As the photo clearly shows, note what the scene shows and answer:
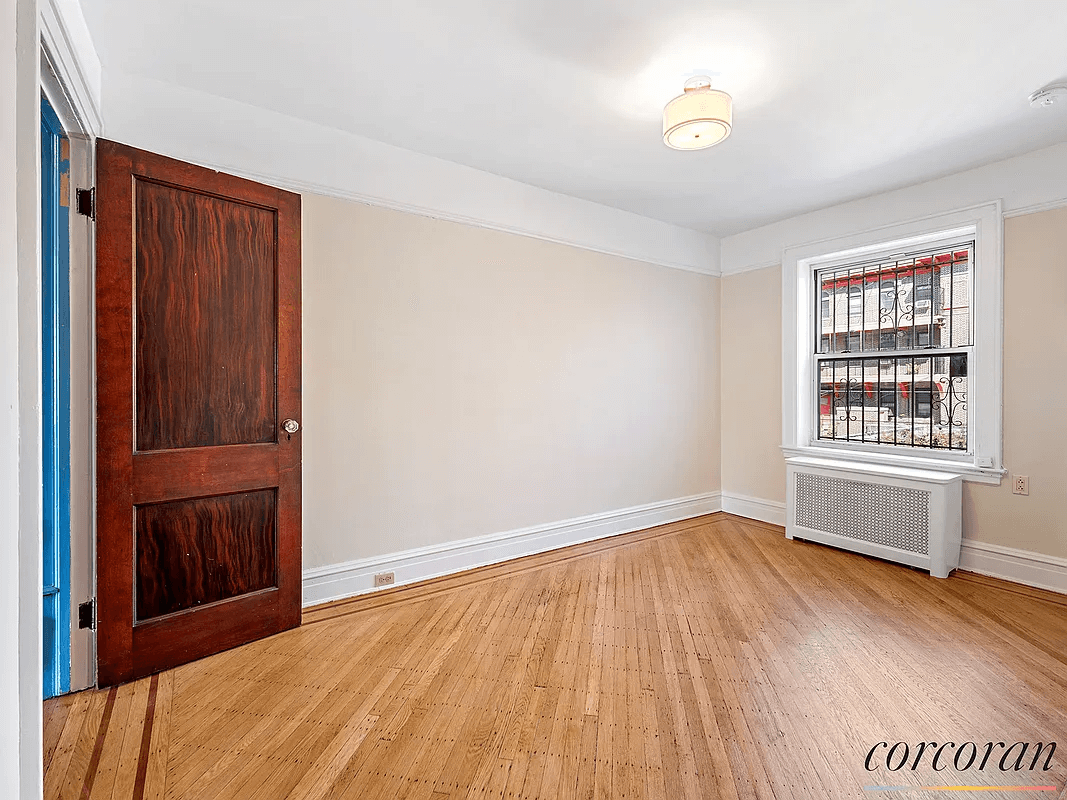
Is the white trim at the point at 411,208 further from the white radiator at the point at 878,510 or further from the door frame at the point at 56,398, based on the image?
the white radiator at the point at 878,510

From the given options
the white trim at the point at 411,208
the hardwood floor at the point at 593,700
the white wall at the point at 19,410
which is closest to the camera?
the white wall at the point at 19,410

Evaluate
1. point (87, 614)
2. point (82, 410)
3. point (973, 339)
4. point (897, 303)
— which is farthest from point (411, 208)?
point (973, 339)

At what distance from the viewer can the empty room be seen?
5.98ft

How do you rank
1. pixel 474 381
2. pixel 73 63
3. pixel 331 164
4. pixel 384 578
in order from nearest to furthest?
pixel 73 63
pixel 331 164
pixel 384 578
pixel 474 381

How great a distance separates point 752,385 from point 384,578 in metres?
3.62

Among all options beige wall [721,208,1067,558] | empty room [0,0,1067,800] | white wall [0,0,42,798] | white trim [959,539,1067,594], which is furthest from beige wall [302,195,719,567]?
beige wall [721,208,1067,558]

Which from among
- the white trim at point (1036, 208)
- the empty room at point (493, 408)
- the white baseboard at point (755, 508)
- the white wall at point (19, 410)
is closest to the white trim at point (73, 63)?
the empty room at point (493, 408)

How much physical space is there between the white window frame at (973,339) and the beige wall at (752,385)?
0.12 metres

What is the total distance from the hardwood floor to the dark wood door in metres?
0.24

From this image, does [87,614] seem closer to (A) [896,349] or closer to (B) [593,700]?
(B) [593,700]

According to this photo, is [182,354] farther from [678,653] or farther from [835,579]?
[835,579]

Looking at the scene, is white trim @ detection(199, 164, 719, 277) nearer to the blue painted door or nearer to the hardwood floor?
the blue painted door

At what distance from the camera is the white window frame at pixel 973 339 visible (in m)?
3.54

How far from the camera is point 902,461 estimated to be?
407 cm
